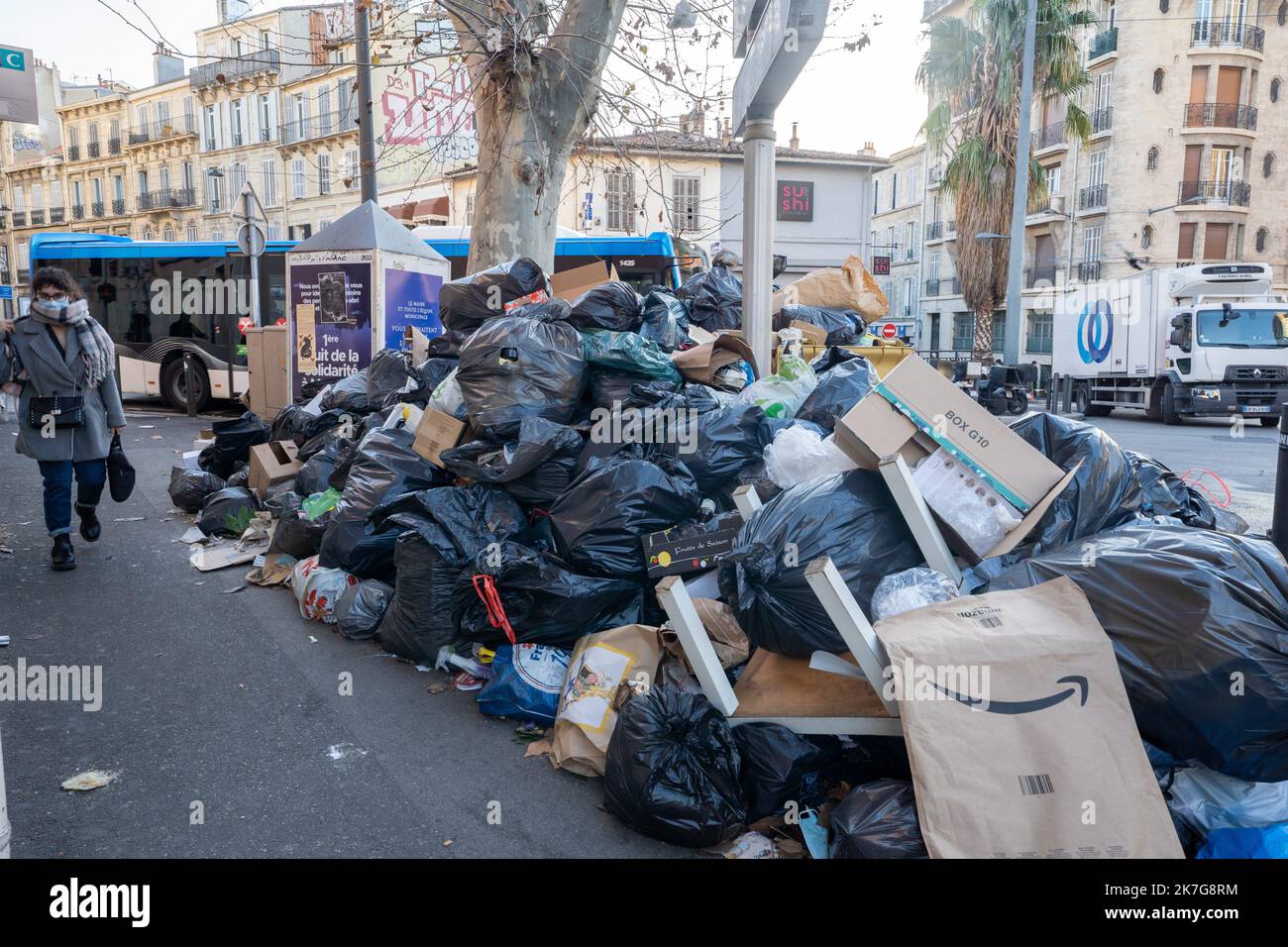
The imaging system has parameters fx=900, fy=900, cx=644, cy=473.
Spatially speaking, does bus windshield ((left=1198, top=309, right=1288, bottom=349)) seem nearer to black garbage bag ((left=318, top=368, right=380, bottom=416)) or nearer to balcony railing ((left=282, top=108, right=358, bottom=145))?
black garbage bag ((left=318, top=368, right=380, bottom=416))

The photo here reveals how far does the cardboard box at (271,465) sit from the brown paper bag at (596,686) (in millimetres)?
3781

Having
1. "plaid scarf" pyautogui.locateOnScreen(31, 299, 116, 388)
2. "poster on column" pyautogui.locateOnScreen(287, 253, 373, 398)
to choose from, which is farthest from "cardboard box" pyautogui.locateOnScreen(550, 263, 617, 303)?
"plaid scarf" pyautogui.locateOnScreen(31, 299, 116, 388)

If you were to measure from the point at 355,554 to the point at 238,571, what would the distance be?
1.43m

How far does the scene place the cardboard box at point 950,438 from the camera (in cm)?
295

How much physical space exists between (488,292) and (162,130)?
47.5 metres

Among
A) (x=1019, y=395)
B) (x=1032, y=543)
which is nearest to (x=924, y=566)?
(x=1032, y=543)

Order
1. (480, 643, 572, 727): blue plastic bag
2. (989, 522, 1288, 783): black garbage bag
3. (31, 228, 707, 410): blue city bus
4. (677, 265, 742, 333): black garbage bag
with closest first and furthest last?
(989, 522, 1288, 783): black garbage bag → (480, 643, 572, 727): blue plastic bag → (677, 265, 742, 333): black garbage bag → (31, 228, 707, 410): blue city bus

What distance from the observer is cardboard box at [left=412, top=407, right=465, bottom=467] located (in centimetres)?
458

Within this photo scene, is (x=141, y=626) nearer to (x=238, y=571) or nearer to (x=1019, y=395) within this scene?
(x=238, y=571)

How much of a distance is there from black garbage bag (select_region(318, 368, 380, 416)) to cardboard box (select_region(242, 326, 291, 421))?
2805mm

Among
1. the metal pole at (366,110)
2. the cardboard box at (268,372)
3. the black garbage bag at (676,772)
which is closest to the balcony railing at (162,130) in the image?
the metal pole at (366,110)

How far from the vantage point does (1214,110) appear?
100 ft

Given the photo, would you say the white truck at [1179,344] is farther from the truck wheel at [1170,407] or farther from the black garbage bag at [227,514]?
the black garbage bag at [227,514]

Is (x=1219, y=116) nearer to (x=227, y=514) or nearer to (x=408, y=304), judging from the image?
(x=408, y=304)
